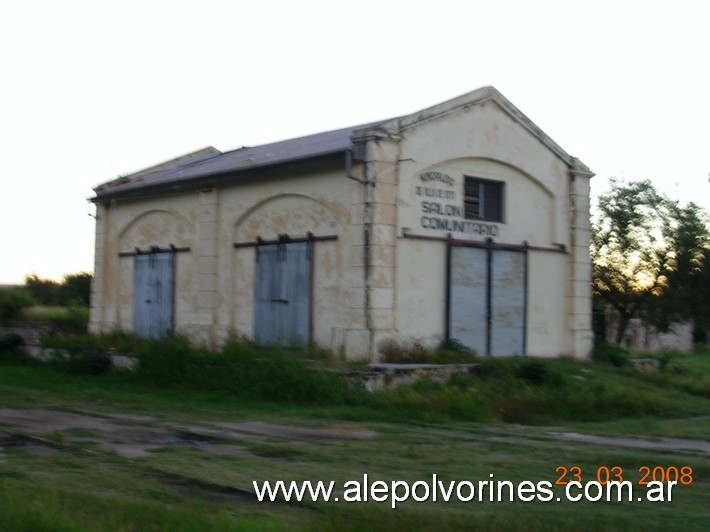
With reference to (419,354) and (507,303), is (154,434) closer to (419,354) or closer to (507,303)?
(419,354)

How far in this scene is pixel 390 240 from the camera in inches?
693

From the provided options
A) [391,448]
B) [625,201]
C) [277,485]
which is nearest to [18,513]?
[277,485]

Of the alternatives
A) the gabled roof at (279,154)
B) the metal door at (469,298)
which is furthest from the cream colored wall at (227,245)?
the metal door at (469,298)

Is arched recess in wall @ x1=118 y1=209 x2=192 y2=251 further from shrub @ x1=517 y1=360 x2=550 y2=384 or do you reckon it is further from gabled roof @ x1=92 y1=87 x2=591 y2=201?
shrub @ x1=517 y1=360 x2=550 y2=384

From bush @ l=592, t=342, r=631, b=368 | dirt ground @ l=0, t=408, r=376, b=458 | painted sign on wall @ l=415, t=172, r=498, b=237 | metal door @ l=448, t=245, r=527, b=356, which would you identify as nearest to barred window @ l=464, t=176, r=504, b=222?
painted sign on wall @ l=415, t=172, r=498, b=237

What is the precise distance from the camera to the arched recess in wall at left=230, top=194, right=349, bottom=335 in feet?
60.4

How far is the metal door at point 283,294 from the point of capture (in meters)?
19.0

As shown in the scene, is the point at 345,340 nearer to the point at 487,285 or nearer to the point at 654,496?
the point at 487,285

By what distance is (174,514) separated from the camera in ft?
22.6

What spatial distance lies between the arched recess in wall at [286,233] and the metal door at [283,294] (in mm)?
221

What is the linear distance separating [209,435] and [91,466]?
276 centimetres

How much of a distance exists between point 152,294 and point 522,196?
31.0 feet

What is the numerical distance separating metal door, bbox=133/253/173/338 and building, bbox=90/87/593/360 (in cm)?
6

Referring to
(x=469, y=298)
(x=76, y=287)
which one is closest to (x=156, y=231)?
(x=469, y=298)
